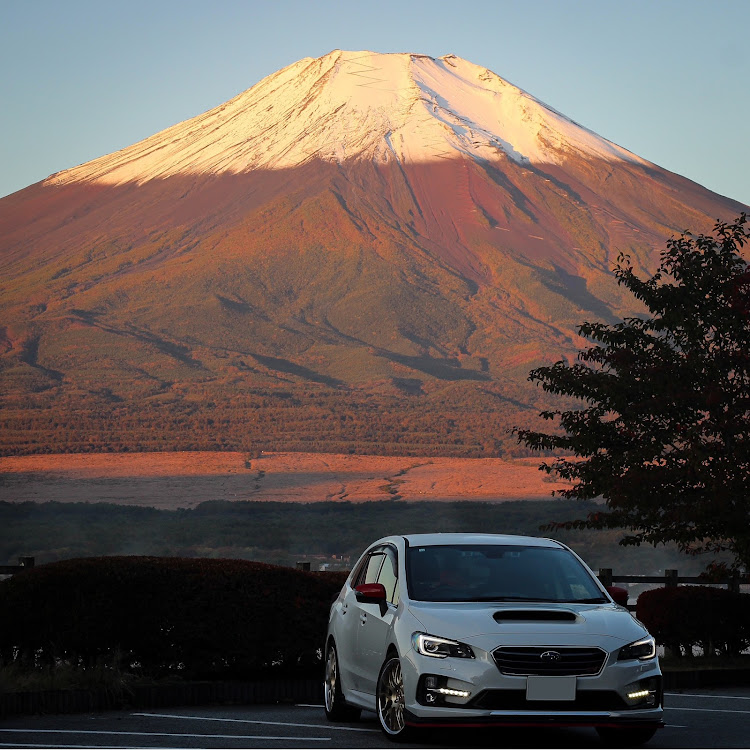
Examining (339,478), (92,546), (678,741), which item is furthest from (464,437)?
(678,741)

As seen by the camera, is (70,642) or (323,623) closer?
(70,642)

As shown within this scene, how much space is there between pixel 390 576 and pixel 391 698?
3.77 feet

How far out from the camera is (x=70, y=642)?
12.8 metres

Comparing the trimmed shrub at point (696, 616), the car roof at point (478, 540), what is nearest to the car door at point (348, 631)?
the car roof at point (478, 540)

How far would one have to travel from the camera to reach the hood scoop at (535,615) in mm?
9656

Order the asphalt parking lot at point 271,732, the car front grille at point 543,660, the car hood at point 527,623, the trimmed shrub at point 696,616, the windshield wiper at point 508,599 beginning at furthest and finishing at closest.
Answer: the trimmed shrub at point 696,616 < the windshield wiper at point 508,599 < the asphalt parking lot at point 271,732 < the car hood at point 527,623 < the car front grille at point 543,660

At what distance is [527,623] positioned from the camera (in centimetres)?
958

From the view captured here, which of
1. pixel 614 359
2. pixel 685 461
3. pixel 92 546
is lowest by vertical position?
pixel 92 546

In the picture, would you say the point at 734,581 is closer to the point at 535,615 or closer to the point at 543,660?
the point at 535,615

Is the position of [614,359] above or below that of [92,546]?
above

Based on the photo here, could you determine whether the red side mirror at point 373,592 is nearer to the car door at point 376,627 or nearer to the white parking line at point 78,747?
the car door at point 376,627

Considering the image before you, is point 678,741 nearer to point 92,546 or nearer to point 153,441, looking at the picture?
point 92,546

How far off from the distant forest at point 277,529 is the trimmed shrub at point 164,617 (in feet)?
215

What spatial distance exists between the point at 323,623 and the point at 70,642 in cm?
239
